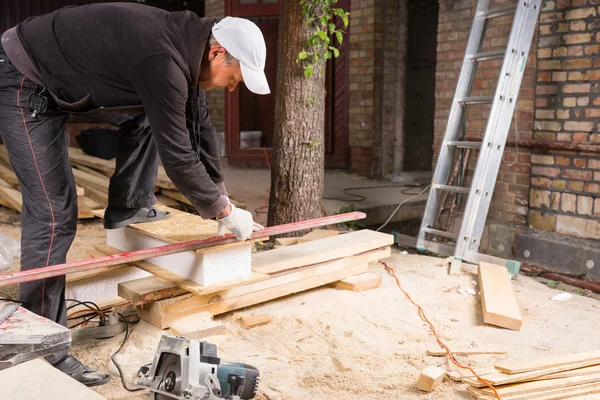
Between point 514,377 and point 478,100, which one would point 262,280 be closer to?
point 514,377

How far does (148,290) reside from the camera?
3092 mm

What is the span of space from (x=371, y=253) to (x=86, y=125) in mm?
8074

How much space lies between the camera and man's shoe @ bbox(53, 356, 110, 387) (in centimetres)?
263

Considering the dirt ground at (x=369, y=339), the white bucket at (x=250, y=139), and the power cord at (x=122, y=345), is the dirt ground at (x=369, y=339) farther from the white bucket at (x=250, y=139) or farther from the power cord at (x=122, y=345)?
the white bucket at (x=250, y=139)

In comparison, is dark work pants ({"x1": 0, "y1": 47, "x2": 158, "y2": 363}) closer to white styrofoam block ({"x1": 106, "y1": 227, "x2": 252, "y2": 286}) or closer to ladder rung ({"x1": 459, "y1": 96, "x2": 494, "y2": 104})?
white styrofoam block ({"x1": 106, "y1": 227, "x2": 252, "y2": 286})

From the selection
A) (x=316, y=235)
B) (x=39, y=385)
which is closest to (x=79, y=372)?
(x=39, y=385)

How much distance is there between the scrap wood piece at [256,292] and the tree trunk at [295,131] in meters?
0.96

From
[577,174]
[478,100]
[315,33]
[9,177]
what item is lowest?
[9,177]

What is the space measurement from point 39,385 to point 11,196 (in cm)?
406

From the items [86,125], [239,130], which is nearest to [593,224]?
[239,130]

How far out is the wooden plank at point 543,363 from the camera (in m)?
2.59

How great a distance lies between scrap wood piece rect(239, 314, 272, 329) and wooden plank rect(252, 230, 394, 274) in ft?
0.79

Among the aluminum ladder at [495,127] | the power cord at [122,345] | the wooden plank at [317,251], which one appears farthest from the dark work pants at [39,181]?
the aluminum ladder at [495,127]

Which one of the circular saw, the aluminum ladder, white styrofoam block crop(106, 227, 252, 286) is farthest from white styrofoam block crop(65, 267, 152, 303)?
the aluminum ladder
